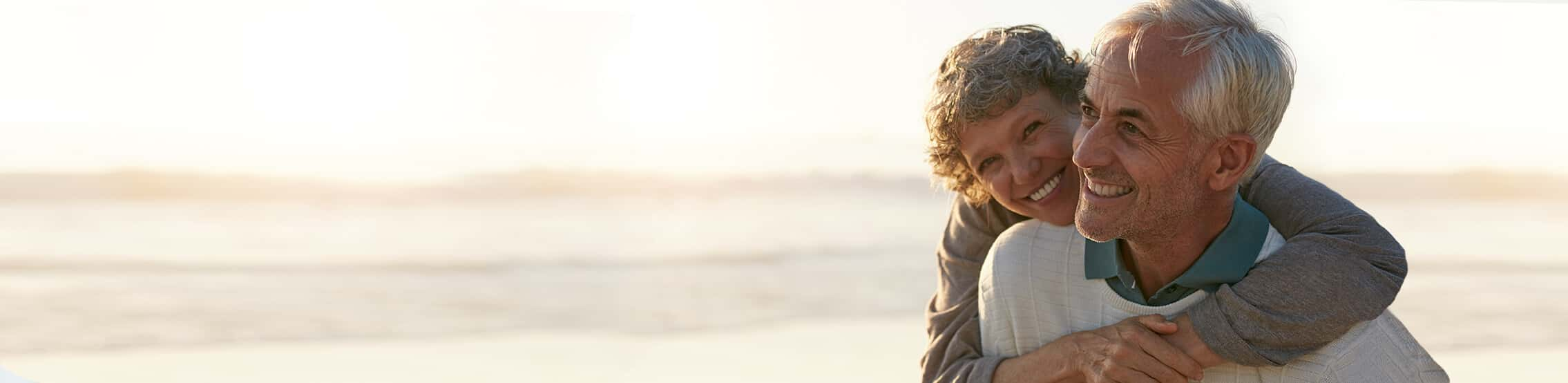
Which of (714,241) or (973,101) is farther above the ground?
(973,101)

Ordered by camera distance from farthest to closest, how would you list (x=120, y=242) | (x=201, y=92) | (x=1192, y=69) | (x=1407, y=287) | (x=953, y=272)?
(x=201, y=92) → (x=120, y=242) → (x=1407, y=287) → (x=953, y=272) → (x=1192, y=69)

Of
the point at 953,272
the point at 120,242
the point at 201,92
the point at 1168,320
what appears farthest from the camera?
the point at 201,92

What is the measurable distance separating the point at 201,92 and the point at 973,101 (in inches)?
284

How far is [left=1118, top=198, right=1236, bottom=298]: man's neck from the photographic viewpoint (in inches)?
55.4

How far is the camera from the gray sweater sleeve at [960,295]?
1.73 m

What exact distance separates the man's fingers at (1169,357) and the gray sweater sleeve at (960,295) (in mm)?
248

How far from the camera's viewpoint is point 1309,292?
134cm

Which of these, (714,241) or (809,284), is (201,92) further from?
(809,284)

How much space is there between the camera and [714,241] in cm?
726

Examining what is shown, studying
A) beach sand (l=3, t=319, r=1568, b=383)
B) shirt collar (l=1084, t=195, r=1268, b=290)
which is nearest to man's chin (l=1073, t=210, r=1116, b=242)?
shirt collar (l=1084, t=195, r=1268, b=290)

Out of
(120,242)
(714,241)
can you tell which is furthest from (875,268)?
(120,242)

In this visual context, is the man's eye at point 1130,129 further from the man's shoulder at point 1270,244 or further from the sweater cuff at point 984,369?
the sweater cuff at point 984,369

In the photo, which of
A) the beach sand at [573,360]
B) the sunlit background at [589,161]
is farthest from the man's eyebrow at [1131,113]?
the sunlit background at [589,161]

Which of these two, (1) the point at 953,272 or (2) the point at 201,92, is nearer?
(1) the point at 953,272
